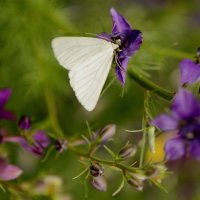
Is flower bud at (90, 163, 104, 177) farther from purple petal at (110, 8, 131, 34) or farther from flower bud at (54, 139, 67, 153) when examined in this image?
purple petal at (110, 8, 131, 34)

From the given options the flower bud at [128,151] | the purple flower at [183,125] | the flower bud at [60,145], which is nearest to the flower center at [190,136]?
the purple flower at [183,125]

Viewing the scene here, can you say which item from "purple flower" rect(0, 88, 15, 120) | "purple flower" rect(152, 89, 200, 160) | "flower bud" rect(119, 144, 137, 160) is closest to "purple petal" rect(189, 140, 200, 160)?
"purple flower" rect(152, 89, 200, 160)

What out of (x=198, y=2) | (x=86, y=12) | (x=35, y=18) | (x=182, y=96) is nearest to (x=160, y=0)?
(x=198, y=2)

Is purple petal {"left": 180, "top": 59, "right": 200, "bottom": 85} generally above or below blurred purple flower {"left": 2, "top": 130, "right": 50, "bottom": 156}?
above

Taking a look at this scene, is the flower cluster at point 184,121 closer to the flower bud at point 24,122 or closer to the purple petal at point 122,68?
the purple petal at point 122,68

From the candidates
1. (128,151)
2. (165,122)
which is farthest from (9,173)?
(165,122)

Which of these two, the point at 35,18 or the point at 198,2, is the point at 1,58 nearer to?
the point at 35,18
